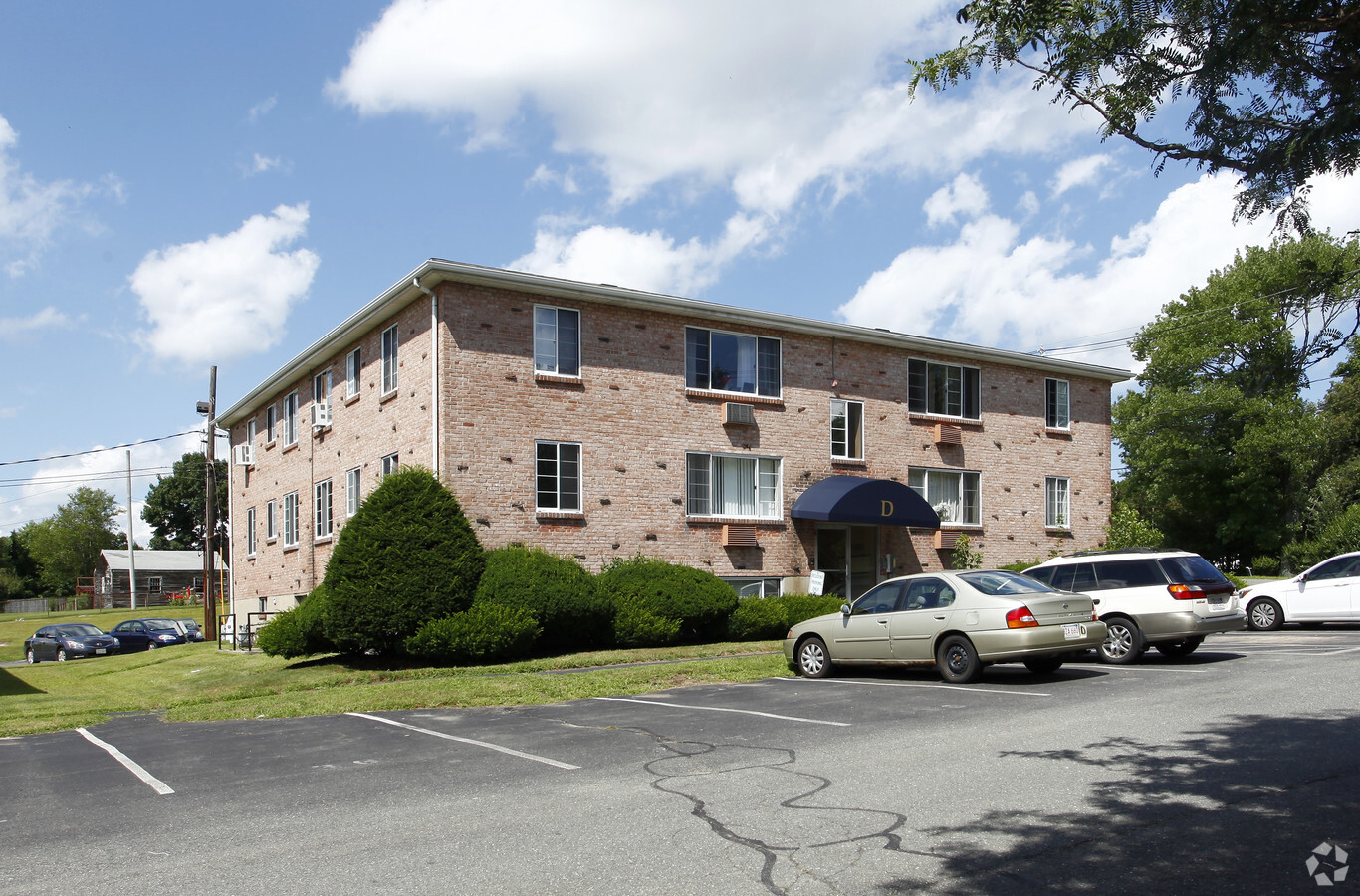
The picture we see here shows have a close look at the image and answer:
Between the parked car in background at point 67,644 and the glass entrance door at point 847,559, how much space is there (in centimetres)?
2431

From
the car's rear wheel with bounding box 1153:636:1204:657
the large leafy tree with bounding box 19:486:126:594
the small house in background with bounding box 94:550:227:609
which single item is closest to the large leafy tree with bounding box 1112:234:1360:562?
the car's rear wheel with bounding box 1153:636:1204:657

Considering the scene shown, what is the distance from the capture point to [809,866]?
553 cm

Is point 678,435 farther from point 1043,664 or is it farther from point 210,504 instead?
point 210,504

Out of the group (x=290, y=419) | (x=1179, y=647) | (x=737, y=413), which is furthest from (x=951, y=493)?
(x=290, y=419)

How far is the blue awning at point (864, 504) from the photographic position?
24531 millimetres

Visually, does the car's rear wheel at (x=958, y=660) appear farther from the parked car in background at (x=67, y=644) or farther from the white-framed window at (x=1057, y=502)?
the parked car in background at (x=67, y=644)

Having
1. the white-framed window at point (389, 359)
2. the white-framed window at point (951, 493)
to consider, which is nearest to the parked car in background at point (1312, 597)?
the white-framed window at point (951, 493)

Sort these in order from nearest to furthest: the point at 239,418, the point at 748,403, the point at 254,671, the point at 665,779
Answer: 1. the point at 665,779
2. the point at 254,671
3. the point at 748,403
4. the point at 239,418

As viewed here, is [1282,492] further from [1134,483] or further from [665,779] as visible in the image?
[665,779]

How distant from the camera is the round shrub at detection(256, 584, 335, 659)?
19.7m

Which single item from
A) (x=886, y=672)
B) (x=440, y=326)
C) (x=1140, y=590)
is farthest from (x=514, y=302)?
(x=1140, y=590)

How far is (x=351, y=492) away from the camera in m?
25.5

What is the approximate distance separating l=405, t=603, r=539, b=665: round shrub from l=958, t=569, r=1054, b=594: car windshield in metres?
8.34

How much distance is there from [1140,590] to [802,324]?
12292mm
